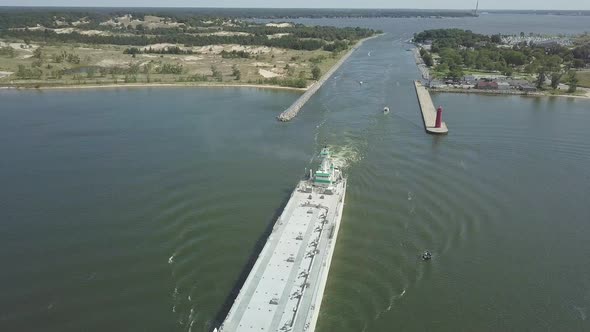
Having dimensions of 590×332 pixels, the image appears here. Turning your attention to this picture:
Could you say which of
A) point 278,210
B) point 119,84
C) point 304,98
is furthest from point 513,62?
point 278,210

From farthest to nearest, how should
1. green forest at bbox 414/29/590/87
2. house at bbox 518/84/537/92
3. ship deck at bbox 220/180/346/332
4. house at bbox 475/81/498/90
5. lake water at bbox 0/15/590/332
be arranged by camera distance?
green forest at bbox 414/29/590/87 < house at bbox 475/81/498/90 < house at bbox 518/84/537/92 < lake water at bbox 0/15/590/332 < ship deck at bbox 220/180/346/332

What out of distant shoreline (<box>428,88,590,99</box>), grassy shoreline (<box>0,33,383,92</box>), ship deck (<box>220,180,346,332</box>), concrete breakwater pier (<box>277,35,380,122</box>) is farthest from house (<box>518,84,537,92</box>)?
ship deck (<box>220,180,346,332</box>)

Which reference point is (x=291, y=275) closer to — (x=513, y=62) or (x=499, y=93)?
(x=499, y=93)

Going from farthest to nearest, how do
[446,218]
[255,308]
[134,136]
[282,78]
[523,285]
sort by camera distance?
1. [282,78]
2. [134,136]
3. [446,218]
4. [523,285]
5. [255,308]

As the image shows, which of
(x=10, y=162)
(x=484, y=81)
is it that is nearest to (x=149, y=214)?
(x=10, y=162)

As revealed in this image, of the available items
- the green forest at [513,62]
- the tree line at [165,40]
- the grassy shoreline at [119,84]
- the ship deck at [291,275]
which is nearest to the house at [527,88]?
the green forest at [513,62]

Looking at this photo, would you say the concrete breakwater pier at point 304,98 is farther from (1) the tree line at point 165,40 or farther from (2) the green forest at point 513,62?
(1) the tree line at point 165,40

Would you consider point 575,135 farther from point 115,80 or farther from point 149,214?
point 115,80

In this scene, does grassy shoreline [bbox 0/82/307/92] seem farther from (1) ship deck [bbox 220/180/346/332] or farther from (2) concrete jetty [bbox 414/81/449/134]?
(1) ship deck [bbox 220/180/346/332]
